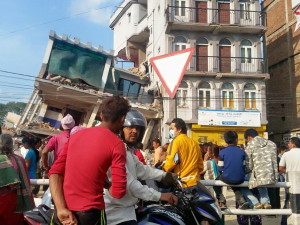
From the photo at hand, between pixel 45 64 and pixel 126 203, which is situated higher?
pixel 45 64

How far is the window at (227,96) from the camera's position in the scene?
2500 cm

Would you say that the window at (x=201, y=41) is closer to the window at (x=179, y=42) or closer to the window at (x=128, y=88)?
the window at (x=179, y=42)

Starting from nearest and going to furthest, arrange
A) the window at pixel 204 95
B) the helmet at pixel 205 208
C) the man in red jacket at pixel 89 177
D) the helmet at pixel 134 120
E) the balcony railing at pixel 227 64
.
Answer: the man in red jacket at pixel 89 177, the helmet at pixel 205 208, the helmet at pixel 134 120, the window at pixel 204 95, the balcony railing at pixel 227 64

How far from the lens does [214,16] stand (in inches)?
1000

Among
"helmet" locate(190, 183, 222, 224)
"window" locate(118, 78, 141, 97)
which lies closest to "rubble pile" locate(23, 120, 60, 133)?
"window" locate(118, 78, 141, 97)

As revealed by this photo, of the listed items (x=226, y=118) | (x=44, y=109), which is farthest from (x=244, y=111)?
(x=44, y=109)

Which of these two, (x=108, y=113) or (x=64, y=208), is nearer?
(x=64, y=208)

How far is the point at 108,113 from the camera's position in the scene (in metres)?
2.60

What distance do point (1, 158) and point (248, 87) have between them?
2345cm

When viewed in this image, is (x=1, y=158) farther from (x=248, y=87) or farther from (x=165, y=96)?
(x=248, y=87)

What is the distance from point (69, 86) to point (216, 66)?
9.93 meters

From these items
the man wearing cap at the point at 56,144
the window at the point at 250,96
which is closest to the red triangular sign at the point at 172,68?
the man wearing cap at the point at 56,144

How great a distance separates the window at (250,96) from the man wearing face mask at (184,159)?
21.0m

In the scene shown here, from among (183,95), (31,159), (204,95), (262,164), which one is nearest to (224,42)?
(204,95)
